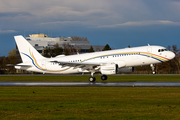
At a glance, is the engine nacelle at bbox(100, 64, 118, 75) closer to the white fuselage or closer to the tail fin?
the white fuselage

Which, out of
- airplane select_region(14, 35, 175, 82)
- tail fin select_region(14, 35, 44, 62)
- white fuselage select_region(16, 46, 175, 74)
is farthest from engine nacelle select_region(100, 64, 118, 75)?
tail fin select_region(14, 35, 44, 62)

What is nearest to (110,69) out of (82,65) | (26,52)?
(82,65)

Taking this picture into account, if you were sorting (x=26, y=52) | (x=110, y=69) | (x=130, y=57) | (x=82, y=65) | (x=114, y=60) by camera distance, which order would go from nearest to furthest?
(x=110, y=69) < (x=130, y=57) < (x=82, y=65) < (x=114, y=60) < (x=26, y=52)

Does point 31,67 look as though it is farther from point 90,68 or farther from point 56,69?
point 90,68

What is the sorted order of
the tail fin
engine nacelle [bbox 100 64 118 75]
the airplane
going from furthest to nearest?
the tail fin
the airplane
engine nacelle [bbox 100 64 118 75]

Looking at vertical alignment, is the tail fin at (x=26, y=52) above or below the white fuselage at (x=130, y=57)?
above

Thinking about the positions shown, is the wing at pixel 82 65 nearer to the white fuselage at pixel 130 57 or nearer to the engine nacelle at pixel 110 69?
the white fuselage at pixel 130 57

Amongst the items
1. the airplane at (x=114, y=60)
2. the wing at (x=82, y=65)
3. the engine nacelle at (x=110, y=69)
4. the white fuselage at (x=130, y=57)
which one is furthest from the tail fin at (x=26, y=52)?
the engine nacelle at (x=110, y=69)

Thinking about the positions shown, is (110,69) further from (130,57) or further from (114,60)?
(130,57)

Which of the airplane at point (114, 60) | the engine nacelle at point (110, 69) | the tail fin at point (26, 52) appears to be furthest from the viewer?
the tail fin at point (26, 52)

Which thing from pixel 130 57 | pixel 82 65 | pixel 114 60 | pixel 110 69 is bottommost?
pixel 110 69

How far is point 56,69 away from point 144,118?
99.5 ft

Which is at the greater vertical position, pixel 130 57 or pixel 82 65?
pixel 130 57

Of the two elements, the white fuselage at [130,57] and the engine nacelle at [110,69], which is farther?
the white fuselage at [130,57]
